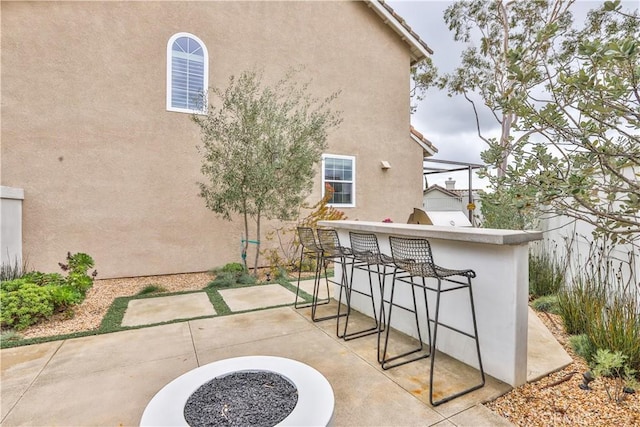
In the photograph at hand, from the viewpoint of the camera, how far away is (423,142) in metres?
10.6

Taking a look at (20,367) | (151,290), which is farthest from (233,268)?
(20,367)

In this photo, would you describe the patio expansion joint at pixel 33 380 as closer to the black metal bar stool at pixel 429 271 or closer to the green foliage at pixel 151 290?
the green foliage at pixel 151 290

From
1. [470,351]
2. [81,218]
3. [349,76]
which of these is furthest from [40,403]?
[349,76]

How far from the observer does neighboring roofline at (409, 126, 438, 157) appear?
10.4m

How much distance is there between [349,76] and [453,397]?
340 inches

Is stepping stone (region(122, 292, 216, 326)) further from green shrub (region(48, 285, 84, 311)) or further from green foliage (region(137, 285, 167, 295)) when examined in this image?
green shrub (region(48, 285, 84, 311))

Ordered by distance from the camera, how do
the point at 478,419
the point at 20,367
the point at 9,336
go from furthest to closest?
the point at 9,336 → the point at 20,367 → the point at 478,419

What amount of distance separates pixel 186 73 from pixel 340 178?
4.62m

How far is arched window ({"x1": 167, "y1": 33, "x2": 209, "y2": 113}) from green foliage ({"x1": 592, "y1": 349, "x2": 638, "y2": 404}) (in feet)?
24.7

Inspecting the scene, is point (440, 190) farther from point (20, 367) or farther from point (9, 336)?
point (20, 367)

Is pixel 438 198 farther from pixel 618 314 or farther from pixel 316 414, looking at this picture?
pixel 316 414

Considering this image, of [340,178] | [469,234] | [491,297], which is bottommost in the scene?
[491,297]

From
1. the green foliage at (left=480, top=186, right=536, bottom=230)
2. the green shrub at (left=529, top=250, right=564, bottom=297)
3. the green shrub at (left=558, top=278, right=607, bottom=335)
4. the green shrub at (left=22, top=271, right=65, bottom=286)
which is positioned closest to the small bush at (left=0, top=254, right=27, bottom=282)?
the green shrub at (left=22, top=271, right=65, bottom=286)

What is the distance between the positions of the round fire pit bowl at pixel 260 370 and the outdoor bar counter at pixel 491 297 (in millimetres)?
1674
